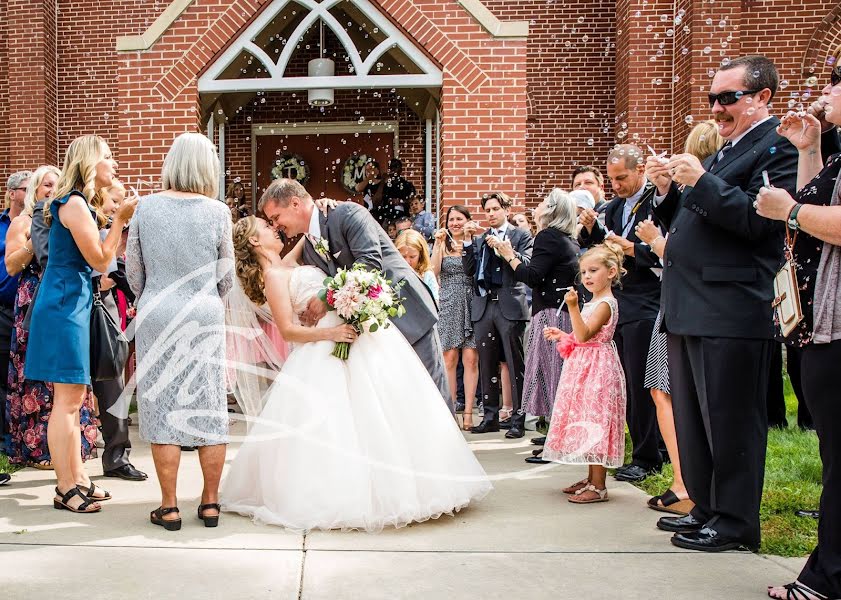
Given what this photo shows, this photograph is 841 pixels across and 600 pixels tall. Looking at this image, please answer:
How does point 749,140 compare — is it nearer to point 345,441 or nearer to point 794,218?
point 794,218

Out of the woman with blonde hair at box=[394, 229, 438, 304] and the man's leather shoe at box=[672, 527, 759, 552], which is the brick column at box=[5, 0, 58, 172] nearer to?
the woman with blonde hair at box=[394, 229, 438, 304]

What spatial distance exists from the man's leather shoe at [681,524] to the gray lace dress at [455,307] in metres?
3.98

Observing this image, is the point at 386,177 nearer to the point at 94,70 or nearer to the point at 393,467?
the point at 94,70

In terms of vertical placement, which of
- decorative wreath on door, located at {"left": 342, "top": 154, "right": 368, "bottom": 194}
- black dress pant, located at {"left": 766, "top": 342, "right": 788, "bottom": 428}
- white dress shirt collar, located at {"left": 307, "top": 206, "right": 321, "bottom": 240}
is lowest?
black dress pant, located at {"left": 766, "top": 342, "right": 788, "bottom": 428}

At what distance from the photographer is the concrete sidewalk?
337cm

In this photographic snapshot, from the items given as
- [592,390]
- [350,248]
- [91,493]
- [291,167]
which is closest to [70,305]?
[91,493]

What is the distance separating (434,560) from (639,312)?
7.80ft

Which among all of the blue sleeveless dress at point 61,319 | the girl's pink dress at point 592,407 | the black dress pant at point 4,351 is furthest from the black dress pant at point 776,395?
the black dress pant at point 4,351

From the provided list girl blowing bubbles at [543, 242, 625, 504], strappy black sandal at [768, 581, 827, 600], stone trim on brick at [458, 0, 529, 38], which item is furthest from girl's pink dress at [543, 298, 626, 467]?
stone trim on brick at [458, 0, 529, 38]

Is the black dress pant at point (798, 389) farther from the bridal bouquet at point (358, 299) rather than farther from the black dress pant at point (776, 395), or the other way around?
the bridal bouquet at point (358, 299)

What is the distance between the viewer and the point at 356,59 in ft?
34.1

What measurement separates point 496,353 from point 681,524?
362 cm

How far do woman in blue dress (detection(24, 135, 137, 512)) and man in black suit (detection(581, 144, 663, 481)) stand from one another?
3.04m

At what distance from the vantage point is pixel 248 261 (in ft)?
22.9
